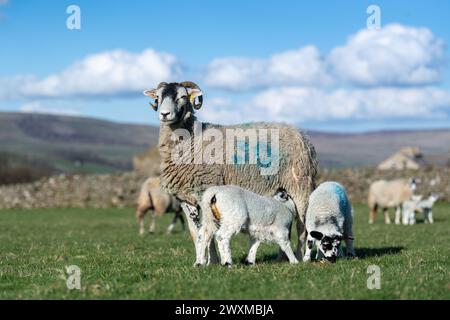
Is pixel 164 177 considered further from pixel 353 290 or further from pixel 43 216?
pixel 43 216

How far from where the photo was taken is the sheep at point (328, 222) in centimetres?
1145

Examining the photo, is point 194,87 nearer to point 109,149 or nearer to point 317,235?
point 317,235

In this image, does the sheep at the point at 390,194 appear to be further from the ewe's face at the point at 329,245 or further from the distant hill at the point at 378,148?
the distant hill at the point at 378,148

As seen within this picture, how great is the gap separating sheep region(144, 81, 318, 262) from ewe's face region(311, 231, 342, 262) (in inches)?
40.7

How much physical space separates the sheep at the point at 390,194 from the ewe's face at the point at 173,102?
18.7m

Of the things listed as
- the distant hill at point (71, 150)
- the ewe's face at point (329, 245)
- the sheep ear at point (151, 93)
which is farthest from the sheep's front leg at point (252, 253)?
the distant hill at point (71, 150)

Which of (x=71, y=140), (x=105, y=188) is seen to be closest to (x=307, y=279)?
(x=105, y=188)

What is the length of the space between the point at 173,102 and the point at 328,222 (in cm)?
333

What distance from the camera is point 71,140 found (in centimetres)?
19662

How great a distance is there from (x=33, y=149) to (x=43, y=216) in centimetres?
13720

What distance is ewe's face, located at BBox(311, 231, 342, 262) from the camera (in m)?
11.4

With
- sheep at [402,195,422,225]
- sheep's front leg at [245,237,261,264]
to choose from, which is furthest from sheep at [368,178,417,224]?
sheep's front leg at [245,237,261,264]

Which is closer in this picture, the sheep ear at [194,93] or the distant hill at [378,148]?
the sheep ear at [194,93]

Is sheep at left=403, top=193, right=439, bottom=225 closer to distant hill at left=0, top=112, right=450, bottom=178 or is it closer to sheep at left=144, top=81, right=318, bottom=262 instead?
sheep at left=144, top=81, right=318, bottom=262
